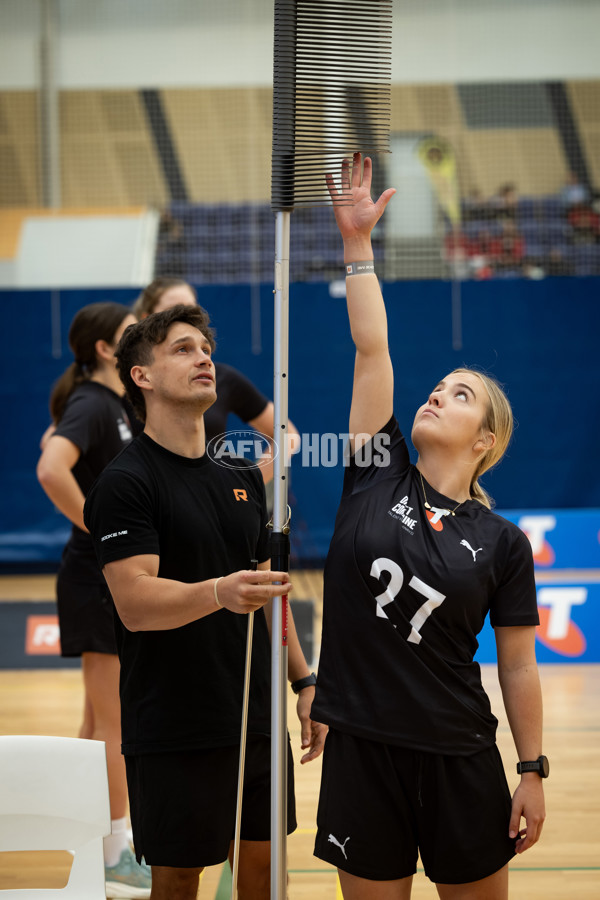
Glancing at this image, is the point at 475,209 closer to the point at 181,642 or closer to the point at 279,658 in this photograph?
the point at 181,642

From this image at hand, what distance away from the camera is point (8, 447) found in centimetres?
851

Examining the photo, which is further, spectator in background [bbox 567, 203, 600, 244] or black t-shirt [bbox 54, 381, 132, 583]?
spectator in background [bbox 567, 203, 600, 244]

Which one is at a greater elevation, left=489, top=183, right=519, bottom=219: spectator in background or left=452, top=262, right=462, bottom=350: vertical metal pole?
left=489, top=183, right=519, bottom=219: spectator in background

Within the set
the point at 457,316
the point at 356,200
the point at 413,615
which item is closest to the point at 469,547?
the point at 413,615

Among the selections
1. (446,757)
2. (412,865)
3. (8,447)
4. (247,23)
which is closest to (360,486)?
(446,757)

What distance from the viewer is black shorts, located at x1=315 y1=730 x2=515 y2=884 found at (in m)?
1.73

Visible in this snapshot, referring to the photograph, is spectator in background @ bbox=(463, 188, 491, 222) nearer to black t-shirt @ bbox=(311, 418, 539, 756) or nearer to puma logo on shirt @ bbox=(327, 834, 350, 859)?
black t-shirt @ bbox=(311, 418, 539, 756)

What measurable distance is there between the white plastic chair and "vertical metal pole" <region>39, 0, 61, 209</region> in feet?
35.5

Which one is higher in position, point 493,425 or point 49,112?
point 49,112

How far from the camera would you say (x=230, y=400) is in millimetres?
3432

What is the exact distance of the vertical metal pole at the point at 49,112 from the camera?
37.9 feet

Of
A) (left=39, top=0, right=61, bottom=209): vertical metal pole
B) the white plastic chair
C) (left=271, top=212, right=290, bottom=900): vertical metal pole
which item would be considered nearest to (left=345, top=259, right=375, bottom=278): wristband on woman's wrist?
(left=271, top=212, right=290, bottom=900): vertical metal pole

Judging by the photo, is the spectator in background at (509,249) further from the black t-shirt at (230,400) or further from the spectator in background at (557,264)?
the black t-shirt at (230,400)

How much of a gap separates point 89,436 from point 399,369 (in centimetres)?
576
